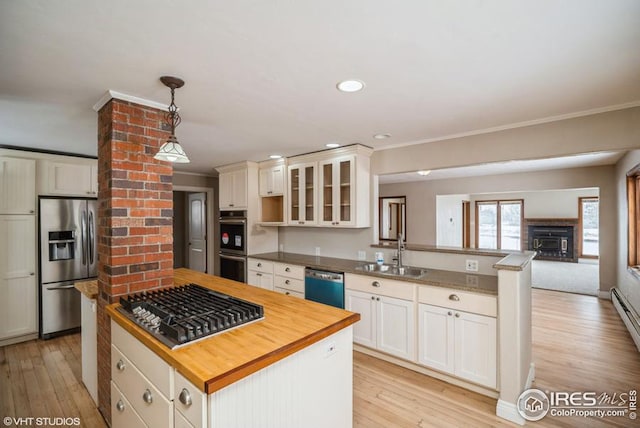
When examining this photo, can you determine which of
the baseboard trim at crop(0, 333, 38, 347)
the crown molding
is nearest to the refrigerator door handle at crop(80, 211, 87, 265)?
the baseboard trim at crop(0, 333, 38, 347)

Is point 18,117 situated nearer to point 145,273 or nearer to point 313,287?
point 145,273

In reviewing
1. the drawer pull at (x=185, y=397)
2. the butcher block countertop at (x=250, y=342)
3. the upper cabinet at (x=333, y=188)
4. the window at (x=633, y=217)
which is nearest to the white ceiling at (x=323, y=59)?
the upper cabinet at (x=333, y=188)

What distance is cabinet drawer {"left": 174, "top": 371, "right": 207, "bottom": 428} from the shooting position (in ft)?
3.65

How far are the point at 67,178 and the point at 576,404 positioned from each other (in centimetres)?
575

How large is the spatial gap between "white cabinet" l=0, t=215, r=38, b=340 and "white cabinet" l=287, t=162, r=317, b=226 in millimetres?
3131

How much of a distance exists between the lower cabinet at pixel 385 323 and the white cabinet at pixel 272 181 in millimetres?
1875

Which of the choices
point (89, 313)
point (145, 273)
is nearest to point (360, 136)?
point (145, 273)

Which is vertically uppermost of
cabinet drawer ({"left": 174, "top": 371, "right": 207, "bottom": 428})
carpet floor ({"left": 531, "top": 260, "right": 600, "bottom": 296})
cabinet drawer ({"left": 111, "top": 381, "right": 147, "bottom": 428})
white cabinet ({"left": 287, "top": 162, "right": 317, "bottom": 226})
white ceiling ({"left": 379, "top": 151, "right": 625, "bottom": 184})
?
white ceiling ({"left": 379, "top": 151, "right": 625, "bottom": 184})

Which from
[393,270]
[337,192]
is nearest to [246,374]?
[393,270]

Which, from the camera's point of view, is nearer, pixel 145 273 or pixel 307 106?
pixel 145 273

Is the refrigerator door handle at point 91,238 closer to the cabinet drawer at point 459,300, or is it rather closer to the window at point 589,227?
the cabinet drawer at point 459,300

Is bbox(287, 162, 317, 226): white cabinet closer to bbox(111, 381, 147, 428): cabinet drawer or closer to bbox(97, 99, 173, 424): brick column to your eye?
bbox(97, 99, 173, 424): brick column

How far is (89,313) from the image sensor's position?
2.41 m

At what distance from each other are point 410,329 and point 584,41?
238cm
